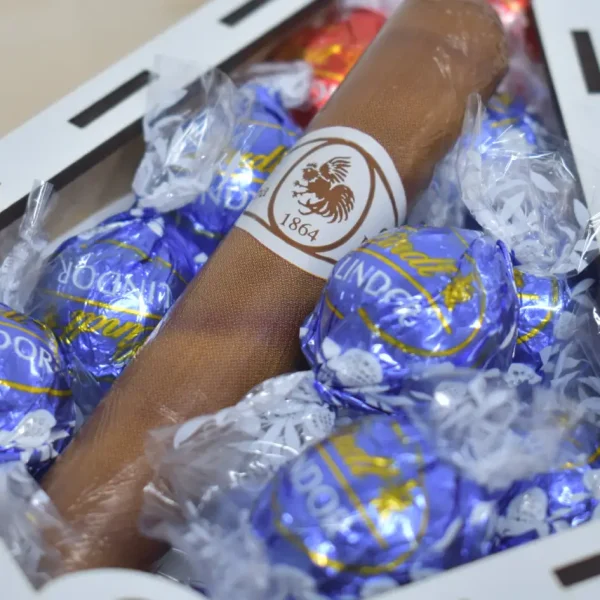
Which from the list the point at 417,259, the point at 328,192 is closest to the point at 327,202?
the point at 328,192

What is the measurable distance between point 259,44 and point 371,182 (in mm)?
350

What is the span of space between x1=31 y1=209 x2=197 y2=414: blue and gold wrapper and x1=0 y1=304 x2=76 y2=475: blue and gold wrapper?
5cm

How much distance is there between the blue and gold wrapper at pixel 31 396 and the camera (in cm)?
72

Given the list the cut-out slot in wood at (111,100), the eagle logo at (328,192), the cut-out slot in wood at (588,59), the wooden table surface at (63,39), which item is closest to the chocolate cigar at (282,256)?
the eagle logo at (328,192)

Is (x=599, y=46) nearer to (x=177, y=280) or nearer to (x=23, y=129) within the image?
(x=177, y=280)

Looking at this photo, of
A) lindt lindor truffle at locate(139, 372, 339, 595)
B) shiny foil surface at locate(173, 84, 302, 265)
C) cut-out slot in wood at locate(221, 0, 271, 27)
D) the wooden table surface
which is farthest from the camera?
the wooden table surface

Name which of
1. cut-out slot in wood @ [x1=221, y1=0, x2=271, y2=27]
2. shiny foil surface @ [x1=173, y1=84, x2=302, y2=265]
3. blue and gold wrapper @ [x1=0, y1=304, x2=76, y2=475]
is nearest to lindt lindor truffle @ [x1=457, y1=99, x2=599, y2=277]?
shiny foil surface @ [x1=173, y1=84, x2=302, y2=265]

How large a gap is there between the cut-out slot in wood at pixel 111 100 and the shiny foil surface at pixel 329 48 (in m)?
0.25

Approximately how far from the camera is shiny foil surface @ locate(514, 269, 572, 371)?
0.81 m

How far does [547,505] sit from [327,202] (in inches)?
14.3

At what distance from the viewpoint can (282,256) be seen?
793mm

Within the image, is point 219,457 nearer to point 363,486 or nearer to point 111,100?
point 363,486

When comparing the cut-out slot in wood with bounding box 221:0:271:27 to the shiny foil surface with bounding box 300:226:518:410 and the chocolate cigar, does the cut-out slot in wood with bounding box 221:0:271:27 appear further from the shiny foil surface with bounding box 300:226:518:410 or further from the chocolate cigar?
the shiny foil surface with bounding box 300:226:518:410

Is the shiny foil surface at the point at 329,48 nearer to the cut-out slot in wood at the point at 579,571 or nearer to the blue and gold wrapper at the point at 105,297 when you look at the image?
the blue and gold wrapper at the point at 105,297
